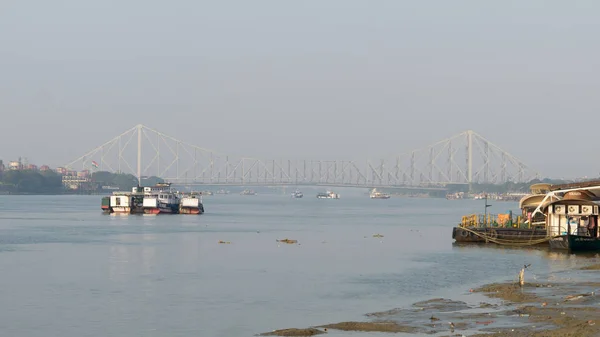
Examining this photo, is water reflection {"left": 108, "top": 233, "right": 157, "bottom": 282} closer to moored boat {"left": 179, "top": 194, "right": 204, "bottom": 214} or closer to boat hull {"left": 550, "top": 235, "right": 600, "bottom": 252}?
boat hull {"left": 550, "top": 235, "right": 600, "bottom": 252}

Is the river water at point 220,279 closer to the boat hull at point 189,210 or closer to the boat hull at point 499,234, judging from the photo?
the boat hull at point 499,234

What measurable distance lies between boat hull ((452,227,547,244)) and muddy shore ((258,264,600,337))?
30400 mm

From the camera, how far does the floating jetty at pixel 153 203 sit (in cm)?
14112

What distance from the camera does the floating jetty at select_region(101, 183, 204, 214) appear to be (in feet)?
463

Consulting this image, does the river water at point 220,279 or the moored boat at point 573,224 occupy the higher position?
the moored boat at point 573,224

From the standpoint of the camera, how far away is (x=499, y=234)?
7144 centimetres

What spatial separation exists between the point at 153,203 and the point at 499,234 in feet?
257

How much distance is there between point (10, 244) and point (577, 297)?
5072 centimetres

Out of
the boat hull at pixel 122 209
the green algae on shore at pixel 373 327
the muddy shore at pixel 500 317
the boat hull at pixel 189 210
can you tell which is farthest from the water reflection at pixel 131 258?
the boat hull at pixel 189 210

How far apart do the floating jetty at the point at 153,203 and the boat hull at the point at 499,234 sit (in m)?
72.9

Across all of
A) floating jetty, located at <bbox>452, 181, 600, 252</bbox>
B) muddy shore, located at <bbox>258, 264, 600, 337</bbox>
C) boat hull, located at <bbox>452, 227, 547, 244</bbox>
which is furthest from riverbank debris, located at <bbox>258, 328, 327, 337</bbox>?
boat hull, located at <bbox>452, 227, 547, 244</bbox>

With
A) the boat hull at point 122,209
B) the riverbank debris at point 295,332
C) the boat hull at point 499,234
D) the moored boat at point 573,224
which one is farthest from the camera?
the boat hull at point 122,209

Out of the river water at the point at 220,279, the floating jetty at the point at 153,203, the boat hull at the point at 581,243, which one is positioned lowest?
the river water at the point at 220,279

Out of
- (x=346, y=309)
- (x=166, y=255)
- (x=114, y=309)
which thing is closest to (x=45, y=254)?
(x=166, y=255)
